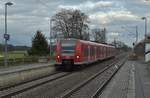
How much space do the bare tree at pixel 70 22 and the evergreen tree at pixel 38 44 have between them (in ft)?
33.6

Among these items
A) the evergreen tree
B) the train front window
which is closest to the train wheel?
the train front window

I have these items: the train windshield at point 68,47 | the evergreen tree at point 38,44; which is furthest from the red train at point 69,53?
the evergreen tree at point 38,44

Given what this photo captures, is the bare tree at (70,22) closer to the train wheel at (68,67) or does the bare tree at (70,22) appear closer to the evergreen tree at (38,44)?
the evergreen tree at (38,44)

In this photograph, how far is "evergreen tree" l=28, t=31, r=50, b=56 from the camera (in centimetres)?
7912

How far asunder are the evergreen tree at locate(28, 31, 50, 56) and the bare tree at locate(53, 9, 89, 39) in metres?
10.2

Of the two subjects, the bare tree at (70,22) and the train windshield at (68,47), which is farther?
the bare tree at (70,22)

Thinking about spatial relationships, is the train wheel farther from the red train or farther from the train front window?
the train front window

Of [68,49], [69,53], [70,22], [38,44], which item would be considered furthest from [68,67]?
[70,22]

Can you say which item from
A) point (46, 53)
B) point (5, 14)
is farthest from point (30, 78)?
point (46, 53)

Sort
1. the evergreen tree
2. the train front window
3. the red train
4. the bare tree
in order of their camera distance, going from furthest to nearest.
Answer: the bare tree, the evergreen tree, the train front window, the red train

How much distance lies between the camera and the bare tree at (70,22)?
9269 centimetres

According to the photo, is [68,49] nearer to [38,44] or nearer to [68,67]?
[68,67]

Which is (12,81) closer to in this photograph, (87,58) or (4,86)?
(4,86)

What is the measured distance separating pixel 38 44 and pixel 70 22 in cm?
1837
